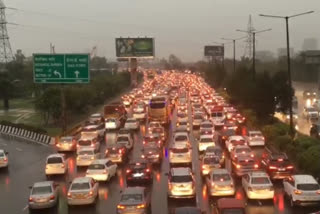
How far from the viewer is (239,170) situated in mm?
31609

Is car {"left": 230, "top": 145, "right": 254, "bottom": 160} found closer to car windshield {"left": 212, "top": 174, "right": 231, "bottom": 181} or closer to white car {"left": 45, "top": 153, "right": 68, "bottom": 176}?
car windshield {"left": 212, "top": 174, "right": 231, "bottom": 181}

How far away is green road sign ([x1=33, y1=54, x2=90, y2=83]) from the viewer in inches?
1820

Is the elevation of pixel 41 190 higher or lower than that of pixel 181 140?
lower

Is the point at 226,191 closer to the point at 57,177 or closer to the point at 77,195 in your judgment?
the point at 77,195

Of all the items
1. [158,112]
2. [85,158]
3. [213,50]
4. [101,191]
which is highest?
[213,50]

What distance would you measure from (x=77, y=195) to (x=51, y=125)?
44575 millimetres

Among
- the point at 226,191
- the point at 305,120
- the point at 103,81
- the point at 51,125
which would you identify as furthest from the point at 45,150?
the point at 103,81

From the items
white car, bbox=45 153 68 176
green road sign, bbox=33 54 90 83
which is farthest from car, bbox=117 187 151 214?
green road sign, bbox=33 54 90 83

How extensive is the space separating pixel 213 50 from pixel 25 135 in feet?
340

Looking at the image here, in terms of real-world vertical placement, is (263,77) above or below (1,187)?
above

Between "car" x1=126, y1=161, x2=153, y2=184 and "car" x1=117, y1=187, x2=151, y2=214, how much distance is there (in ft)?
23.3

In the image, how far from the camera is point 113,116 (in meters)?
64.3

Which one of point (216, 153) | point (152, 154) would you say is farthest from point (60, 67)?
point (216, 153)

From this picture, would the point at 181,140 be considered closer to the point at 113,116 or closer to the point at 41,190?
the point at 41,190
